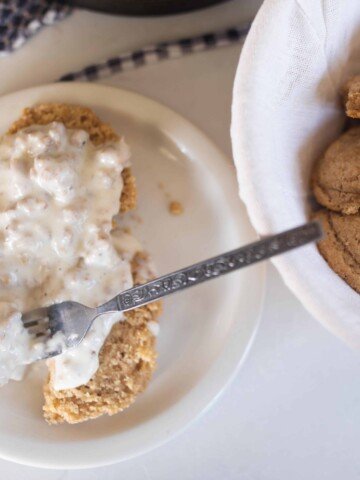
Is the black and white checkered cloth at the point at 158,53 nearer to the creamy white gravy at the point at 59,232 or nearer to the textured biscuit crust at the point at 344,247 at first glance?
the creamy white gravy at the point at 59,232

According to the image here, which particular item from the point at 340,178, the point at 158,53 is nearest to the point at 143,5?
the point at 158,53

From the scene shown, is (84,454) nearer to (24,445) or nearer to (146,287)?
(24,445)

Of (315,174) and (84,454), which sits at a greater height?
(315,174)

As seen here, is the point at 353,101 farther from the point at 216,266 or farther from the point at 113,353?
the point at 113,353

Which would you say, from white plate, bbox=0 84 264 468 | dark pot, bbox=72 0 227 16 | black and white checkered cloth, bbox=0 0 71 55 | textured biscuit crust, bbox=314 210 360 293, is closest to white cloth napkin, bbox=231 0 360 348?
textured biscuit crust, bbox=314 210 360 293

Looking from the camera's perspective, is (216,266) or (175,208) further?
(175,208)

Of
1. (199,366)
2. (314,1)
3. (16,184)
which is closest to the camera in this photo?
(314,1)

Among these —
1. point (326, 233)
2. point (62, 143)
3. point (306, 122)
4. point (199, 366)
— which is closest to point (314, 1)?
point (306, 122)
